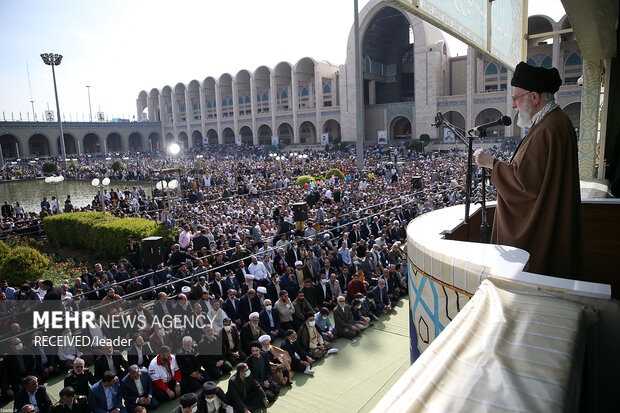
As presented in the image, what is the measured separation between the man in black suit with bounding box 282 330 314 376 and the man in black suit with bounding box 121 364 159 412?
180 cm

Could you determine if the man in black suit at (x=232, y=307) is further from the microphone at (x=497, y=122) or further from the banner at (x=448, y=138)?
the banner at (x=448, y=138)

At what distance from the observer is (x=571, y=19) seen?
341 centimetres

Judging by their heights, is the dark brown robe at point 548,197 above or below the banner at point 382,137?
below

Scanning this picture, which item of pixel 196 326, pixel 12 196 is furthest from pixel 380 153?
pixel 196 326

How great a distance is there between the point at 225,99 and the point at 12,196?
105ft

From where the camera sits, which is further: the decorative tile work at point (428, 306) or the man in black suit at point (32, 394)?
the man in black suit at point (32, 394)

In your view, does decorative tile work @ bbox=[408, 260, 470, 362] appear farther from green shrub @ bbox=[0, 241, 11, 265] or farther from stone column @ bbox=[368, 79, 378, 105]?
stone column @ bbox=[368, 79, 378, 105]

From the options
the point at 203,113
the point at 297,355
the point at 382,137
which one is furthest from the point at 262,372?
the point at 203,113

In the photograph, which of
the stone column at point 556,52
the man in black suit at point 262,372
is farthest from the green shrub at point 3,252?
the stone column at point 556,52

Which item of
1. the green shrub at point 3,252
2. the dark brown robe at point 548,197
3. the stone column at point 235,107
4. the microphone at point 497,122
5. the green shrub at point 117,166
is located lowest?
the green shrub at point 3,252

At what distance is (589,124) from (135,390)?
7.34 m

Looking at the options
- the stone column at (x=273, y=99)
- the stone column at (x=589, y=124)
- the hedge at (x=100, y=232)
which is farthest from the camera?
the stone column at (x=273, y=99)

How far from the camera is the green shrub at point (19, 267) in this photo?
8.71 m

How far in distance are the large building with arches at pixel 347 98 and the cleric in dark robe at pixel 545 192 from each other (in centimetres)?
2851
